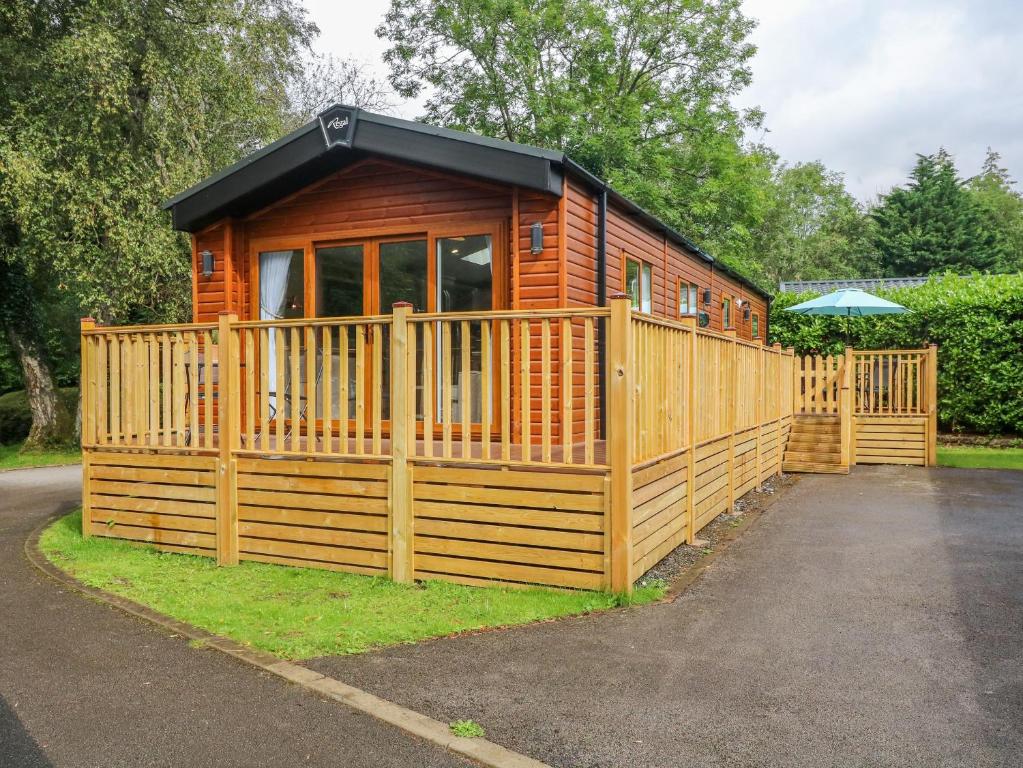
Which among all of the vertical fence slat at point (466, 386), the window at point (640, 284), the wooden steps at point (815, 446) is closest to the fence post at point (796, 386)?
the wooden steps at point (815, 446)

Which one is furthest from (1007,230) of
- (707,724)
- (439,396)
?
(707,724)

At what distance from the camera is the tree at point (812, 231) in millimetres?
39188

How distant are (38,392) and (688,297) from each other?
1243cm

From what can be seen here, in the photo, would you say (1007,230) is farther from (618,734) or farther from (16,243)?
(618,734)

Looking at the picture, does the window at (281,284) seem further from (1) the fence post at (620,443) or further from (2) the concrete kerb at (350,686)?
(1) the fence post at (620,443)

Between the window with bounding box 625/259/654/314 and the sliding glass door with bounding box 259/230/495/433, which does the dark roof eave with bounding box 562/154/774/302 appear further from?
the sliding glass door with bounding box 259/230/495/433

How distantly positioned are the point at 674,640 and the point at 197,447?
148 inches

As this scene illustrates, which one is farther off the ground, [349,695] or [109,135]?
[109,135]

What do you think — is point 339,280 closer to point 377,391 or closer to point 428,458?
point 377,391

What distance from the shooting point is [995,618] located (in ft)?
14.0

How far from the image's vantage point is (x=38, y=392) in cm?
1516

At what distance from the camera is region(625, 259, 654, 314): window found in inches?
343

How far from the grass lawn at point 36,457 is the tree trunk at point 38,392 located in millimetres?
429

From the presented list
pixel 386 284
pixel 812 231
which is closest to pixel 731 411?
pixel 386 284
